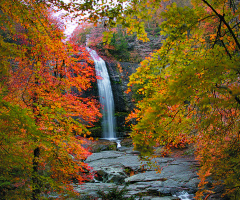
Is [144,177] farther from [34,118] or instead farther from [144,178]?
[34,118]

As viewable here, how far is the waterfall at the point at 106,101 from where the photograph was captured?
17.5 metres

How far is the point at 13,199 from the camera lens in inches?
115

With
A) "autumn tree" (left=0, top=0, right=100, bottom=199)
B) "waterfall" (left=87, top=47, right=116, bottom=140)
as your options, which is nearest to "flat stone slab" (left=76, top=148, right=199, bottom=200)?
"autumn tree" (left=0, top=0, right=100, bottom=199)

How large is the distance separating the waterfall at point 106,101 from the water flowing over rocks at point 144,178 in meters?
6.62

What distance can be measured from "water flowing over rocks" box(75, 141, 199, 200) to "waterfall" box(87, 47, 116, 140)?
21.7ft

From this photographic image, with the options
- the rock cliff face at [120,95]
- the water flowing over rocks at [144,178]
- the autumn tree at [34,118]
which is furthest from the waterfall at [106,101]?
the autumn tree at [34,118]

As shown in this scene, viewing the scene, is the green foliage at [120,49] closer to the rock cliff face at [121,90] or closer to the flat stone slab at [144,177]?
the rock cliff face at [121,90]

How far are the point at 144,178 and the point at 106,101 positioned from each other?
1171cm

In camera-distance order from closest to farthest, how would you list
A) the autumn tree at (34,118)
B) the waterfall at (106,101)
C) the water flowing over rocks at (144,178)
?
the autumn tree at (34,118)
the water flowing over rocks at (144,178)
the waterfall at (106,101)

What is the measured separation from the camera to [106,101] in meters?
18.2

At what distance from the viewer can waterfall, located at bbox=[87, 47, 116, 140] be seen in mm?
17516

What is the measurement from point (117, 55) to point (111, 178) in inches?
725

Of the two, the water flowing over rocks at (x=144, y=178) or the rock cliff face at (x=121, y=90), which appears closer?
the water flowing over rocks at (x=144, y=178)

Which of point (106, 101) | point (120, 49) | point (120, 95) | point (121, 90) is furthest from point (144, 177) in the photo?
point (120, 49)
